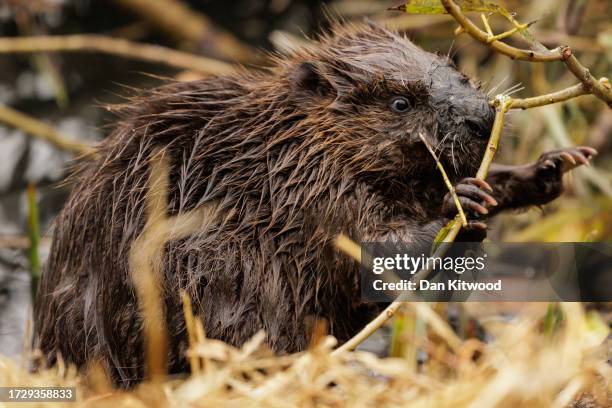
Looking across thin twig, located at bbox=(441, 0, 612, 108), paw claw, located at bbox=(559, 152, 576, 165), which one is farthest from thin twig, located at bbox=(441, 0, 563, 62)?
paw claw, located at bbox=(559, 152, 576, 165)

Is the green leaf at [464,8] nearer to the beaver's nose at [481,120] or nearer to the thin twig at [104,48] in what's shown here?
the beaver's nose at [481,120]

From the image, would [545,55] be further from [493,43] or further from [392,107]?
[392,107]

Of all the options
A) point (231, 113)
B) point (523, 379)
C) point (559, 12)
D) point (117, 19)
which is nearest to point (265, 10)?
point (117, 19)

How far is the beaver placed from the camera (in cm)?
310

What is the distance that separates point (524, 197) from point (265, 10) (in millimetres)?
3385

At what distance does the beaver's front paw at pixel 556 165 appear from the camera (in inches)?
130

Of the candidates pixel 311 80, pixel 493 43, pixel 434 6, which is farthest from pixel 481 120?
pixel 311 80

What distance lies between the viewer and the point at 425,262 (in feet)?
10.0

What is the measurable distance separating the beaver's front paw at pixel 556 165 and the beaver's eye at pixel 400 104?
1.73 feet

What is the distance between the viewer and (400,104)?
322 cm

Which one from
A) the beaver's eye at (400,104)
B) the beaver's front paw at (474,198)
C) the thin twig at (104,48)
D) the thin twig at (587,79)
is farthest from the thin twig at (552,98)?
the thin twig at (104,48)

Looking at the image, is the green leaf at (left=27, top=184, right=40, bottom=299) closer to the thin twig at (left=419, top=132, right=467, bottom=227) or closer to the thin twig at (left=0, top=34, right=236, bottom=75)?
the thin twig at (left=419, top=132, right=467, bottom=227)
